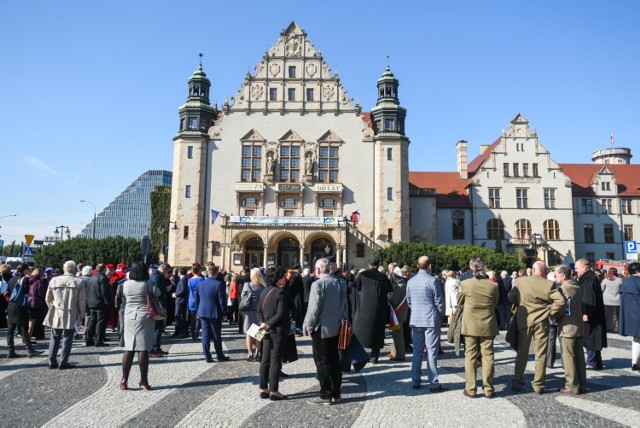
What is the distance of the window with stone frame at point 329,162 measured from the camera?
42.9m

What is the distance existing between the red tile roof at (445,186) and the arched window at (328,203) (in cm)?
926

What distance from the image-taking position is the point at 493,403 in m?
6.76

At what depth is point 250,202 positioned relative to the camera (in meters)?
42.5

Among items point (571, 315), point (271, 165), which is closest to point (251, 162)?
point (271, 165)

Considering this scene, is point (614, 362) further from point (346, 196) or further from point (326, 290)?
point (346, 196)

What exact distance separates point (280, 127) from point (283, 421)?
1529 inches

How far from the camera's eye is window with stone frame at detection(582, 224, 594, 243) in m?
48.1

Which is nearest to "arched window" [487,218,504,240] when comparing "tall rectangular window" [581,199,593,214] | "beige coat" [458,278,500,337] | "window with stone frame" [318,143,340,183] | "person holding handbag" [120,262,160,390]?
"tall rectangular window" [581,199,593,214]

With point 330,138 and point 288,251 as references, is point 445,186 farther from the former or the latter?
point 288,251

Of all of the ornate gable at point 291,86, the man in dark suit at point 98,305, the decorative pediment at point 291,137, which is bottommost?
the man in dark suit at point 98,305

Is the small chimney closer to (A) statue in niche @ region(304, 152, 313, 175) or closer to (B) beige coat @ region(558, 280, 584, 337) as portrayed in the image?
(A) statue in niche @ region(304, 152, 313, 175)

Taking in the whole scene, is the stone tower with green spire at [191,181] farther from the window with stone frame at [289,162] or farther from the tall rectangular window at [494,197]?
the tall rectangular window at [494,197]

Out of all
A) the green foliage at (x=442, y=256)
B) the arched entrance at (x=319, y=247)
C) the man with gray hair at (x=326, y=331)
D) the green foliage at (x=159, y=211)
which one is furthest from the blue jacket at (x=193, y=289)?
the green foliage at (x=159, y=211)

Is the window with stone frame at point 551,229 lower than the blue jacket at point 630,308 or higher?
higher
